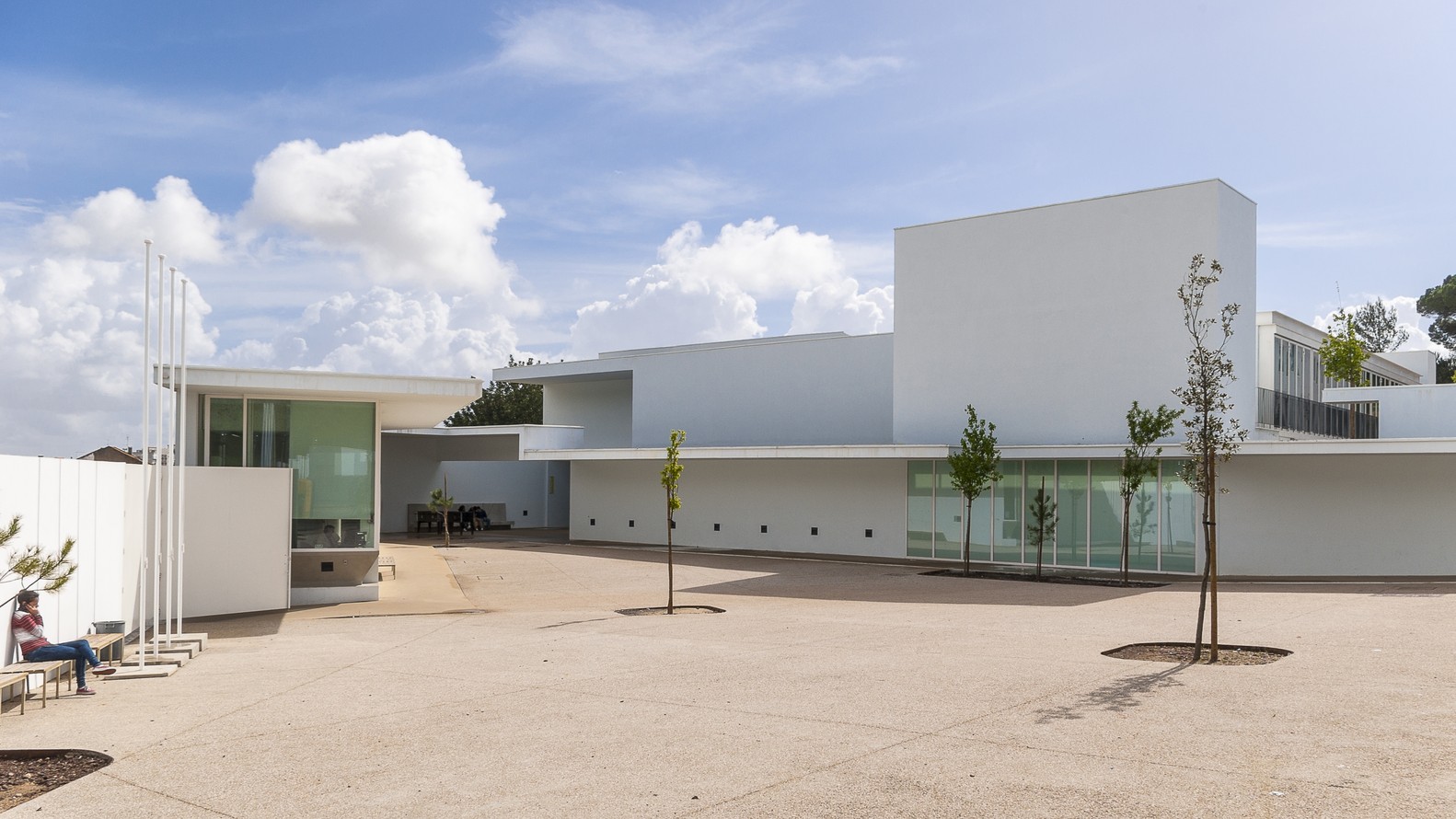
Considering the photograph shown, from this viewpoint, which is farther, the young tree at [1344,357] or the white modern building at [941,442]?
the young tree at [1344,357]

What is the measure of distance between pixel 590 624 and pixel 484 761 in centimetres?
885

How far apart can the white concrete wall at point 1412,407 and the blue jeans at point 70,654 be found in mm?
28956

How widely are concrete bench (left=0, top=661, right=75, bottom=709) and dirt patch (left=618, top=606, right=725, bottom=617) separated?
861 centimetres

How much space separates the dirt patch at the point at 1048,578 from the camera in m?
23.4

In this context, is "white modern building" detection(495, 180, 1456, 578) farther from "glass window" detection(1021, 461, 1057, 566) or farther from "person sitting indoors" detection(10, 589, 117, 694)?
"person sitting indoors" detection(10, 589, 117, 694)

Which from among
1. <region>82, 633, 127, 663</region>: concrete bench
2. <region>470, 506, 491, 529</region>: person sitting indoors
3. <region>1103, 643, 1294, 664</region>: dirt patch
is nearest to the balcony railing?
<region>1103, 643, 1294, 664</region>: dirt patch

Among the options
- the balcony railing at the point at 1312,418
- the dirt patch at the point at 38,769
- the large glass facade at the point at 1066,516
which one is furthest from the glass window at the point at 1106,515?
the dirt patch at the point at 38,769

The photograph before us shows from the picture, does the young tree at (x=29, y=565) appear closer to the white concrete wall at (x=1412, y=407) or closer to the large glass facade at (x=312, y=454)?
the large glass facade at (x=312, y=454)

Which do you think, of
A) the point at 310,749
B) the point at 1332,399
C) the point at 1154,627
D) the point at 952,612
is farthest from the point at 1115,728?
the point at 1332,399

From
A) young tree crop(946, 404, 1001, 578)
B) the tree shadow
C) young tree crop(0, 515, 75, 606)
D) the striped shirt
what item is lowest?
the tree shadow

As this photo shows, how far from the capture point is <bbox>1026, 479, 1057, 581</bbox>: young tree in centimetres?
2644

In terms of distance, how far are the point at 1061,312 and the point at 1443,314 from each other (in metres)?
41.8

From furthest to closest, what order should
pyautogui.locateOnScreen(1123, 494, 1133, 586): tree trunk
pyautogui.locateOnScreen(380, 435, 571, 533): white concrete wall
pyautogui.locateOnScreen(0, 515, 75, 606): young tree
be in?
1. pyautogui.locateOnScreen(380, 435, 571, 533): white concrete wall
2. pyautogui.locateOnScreen(1123, 494, 1133, 586): tree trunk
3. pyautogui.locateOnScreen(0, 515, 75, 606): young tree

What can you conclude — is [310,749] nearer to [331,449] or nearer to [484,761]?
[484,761]
